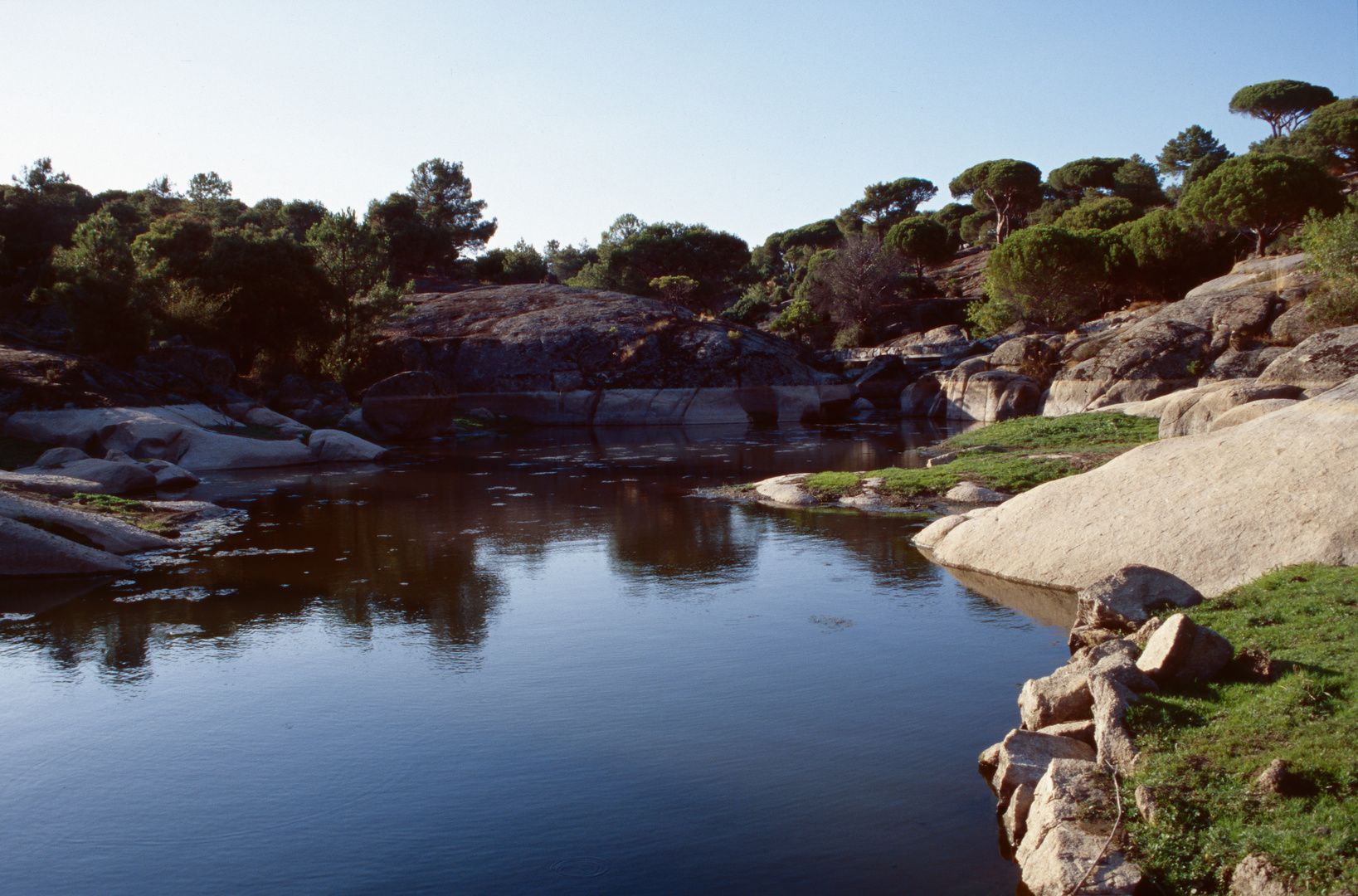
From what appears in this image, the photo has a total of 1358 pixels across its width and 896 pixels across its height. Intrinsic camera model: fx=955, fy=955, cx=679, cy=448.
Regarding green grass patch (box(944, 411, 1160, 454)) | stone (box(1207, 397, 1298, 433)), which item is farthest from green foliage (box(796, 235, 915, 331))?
stone (box(1207, 397, 1298, 433))

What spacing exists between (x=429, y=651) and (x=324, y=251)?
48.3 metres

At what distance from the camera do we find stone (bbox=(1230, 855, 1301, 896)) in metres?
5.19

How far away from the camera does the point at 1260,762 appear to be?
6156 millimetres

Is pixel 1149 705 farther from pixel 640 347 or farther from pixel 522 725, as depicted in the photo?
pixel 640 347

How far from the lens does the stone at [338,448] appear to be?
37.5 meters

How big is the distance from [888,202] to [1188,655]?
123152 millimetres

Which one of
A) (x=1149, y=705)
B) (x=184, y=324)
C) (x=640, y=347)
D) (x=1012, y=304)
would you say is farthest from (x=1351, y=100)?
(x=1149, y=705)

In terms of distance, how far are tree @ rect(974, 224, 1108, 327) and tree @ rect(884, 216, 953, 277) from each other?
1201 inches

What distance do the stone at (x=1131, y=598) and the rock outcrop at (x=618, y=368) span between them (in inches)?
1959

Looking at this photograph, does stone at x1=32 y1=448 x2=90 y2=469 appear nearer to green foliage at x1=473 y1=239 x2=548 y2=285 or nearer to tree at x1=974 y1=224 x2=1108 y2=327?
tree at x1=974 y1=224 x2=1108 y2=327

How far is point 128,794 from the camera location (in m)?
8.07

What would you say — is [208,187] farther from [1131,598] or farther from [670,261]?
[1131,598]

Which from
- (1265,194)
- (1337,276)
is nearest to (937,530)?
(1337,276)

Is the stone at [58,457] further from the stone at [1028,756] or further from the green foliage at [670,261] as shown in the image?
the green foliage at [670,261]
